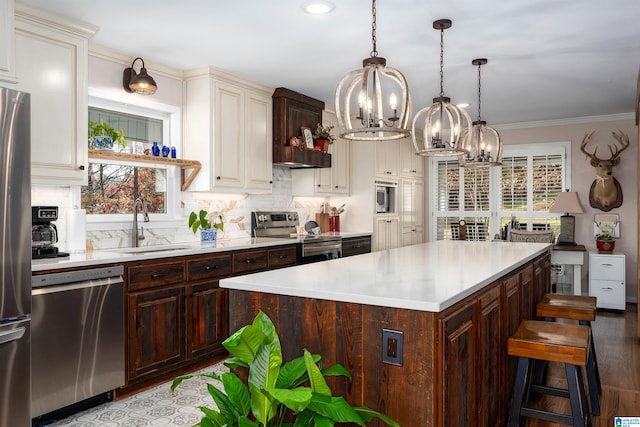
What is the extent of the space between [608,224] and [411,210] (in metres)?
2.51

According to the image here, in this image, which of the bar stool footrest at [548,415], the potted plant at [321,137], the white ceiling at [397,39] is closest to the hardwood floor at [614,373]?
the bar stool footrest at [548,415]

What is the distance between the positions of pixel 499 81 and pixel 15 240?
4.15m

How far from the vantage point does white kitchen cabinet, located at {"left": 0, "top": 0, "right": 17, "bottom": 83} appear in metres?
2.70

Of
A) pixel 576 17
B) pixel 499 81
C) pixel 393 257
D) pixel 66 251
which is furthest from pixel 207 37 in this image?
Result: pixel 499 81

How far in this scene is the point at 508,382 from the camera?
2.75 meters

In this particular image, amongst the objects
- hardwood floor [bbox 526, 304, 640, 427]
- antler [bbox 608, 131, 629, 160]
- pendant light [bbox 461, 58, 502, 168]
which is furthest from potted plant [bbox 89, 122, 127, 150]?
antler [bbox 608, 131, 629, 160]

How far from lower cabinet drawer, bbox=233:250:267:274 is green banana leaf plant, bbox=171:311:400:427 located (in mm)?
2330

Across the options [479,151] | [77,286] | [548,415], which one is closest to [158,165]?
[77,286]

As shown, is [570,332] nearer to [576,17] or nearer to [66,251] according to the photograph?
[576,17]

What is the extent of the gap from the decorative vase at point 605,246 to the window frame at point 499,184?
2.56ft

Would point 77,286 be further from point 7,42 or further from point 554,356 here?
point 554,356

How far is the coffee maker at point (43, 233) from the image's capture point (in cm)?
295

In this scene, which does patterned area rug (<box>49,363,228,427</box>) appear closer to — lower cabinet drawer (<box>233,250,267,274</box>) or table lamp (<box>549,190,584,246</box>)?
lower cabinet drawer (<box>233,250,267,274</box>)

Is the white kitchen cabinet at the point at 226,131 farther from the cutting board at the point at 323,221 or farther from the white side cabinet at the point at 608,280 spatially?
the white side cabinet at the point at 608,280
